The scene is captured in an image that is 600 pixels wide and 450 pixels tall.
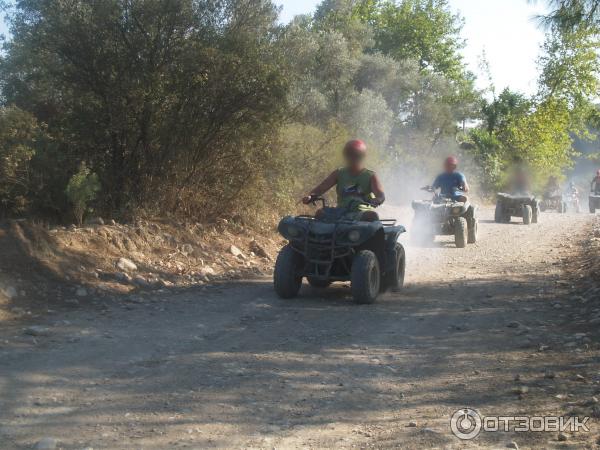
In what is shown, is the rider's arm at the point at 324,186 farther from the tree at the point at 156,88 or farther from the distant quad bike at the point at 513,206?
the distant quad bike at the point at 513,206

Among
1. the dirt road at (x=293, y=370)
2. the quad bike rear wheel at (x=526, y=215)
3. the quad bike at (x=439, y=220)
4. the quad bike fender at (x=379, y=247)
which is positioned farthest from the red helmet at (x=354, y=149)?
the quad bike rear wheel at (x=526, y=215)

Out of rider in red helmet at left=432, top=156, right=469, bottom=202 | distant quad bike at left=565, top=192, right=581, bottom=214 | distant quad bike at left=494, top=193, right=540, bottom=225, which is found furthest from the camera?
distant quad bike at left=565, top=192, right=581, bottom=214

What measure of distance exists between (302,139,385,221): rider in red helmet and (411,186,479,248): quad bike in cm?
642

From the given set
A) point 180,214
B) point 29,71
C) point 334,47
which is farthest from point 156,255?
point 334,47

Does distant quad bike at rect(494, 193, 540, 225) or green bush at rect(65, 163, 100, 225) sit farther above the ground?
distant quad bike at rect(494, 193, 540, 225)

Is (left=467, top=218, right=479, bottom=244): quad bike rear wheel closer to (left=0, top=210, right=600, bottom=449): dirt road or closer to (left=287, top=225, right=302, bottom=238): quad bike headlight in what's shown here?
(left=0, top=210, right=600, bottom=449): dirt road

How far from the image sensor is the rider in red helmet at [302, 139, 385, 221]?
9.65 m

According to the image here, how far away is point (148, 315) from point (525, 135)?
125ft

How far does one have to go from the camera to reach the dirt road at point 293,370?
15.2 feet

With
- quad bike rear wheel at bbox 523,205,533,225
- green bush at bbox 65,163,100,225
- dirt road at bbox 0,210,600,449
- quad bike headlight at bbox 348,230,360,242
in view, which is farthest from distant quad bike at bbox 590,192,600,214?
quad bike headlight at bbox 348,230,360,242

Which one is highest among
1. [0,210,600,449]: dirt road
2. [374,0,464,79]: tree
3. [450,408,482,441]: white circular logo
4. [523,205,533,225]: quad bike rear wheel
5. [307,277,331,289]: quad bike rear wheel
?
[374,0,464,79]: tree

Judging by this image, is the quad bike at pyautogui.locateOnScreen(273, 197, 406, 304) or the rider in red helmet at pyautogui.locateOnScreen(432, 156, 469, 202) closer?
the quad bike at pyautogui.locateOnScreen(273, 197, 406, 304)

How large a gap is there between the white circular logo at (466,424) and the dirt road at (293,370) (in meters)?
0.06

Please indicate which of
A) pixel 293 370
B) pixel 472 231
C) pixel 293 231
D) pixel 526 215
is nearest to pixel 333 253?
pixel 293 231
